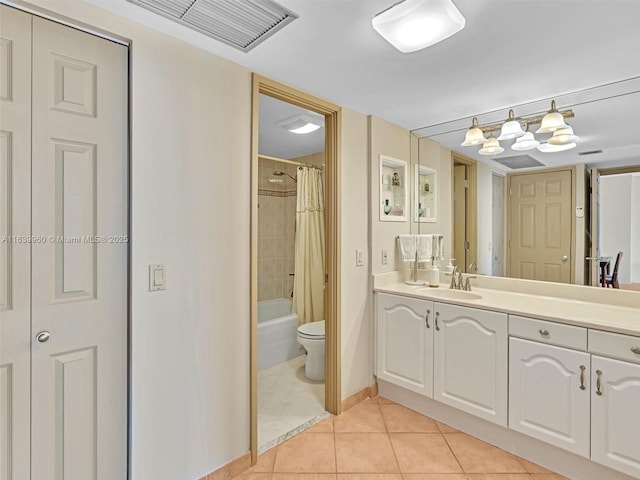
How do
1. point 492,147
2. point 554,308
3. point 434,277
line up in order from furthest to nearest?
point 434,277, point 492,147, point 554,308

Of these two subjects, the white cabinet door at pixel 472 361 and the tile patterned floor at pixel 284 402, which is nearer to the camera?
the white cabinet door at pixel 472 361

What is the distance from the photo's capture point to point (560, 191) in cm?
221

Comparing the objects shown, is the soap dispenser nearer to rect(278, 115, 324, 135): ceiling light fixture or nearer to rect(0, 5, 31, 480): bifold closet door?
rect(278, 115, 324, 135): ceiling light fixture

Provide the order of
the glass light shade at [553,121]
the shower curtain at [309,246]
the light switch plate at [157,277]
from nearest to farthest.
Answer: the light switch plate at [157,277]
the glass light shade at [553,121]
the shower curtain at [309,246]

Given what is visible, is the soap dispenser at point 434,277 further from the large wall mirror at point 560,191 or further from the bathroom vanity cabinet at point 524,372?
the bathroom vanity cabinet at point 524,372

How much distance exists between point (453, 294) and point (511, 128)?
1198 millimetres

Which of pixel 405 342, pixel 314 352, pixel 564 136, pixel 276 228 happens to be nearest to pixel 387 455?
pixel 405 342

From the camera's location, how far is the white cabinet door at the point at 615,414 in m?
1.49

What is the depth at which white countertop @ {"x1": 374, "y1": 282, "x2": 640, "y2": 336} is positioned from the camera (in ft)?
5.22

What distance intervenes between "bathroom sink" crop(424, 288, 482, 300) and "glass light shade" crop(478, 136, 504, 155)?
Result: 3.42 feet

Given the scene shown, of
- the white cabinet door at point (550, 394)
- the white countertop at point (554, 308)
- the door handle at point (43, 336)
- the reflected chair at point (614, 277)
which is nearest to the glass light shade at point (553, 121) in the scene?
the reflected chair at point (614, 277)

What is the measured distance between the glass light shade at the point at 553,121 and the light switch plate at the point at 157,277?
7.74ft

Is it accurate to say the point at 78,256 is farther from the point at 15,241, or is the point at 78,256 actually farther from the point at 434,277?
the point at 434,277

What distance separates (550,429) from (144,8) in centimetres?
268
